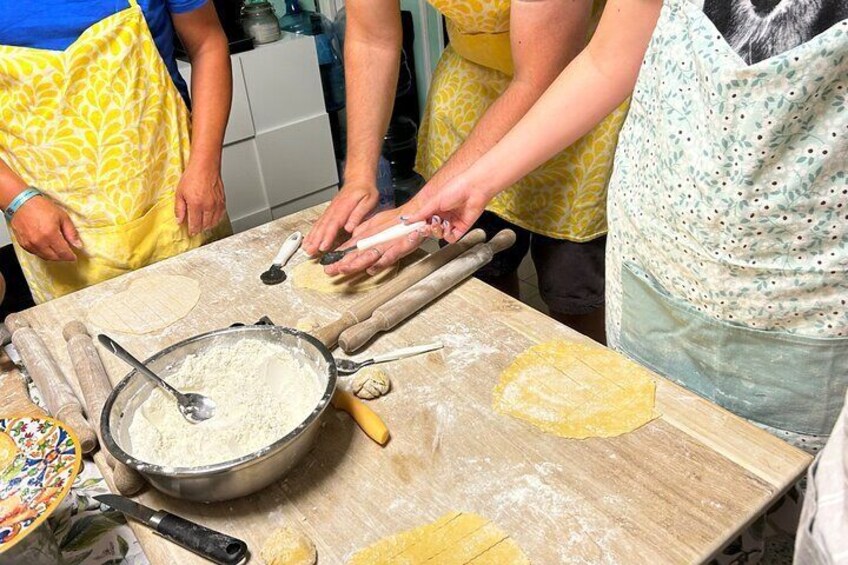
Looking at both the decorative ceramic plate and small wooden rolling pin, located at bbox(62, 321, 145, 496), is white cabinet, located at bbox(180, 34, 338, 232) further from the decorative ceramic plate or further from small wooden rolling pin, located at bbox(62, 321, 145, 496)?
the decorative ceramic plate

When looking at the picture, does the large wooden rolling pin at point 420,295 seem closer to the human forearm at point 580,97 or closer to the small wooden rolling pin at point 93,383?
the human forearm at point 580,97

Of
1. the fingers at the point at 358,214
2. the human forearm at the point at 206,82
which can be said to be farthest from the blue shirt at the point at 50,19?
the fingers at the point at 358,214

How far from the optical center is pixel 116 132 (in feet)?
4.13

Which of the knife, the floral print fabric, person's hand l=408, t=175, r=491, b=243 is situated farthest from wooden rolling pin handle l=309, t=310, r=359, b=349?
the floral print fabric

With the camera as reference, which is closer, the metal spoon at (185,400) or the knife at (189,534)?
the knife at (189,534)

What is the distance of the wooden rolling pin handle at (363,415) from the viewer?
0.81 meters

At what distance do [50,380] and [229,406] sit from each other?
33cm

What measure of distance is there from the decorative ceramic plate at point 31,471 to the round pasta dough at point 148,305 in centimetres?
38

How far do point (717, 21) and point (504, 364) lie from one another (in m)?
0.50

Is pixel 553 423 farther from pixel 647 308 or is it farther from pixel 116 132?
pixel 116 132

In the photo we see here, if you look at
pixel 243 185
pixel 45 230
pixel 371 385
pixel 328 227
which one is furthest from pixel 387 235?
pixel 243 185

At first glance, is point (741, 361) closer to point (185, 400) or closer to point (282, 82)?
point (185, 400)

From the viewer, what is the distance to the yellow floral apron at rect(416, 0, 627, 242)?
129 centimetres

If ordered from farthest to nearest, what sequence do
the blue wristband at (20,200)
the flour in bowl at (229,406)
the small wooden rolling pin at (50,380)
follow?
1. the blue wristband at (20,200)
2. the small wooden rolling pin at (50,380)
3. the flour in bowl at (229,406)
